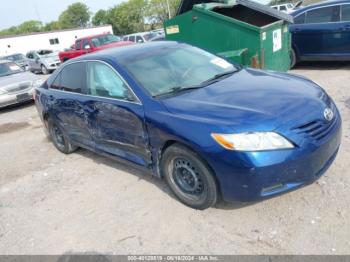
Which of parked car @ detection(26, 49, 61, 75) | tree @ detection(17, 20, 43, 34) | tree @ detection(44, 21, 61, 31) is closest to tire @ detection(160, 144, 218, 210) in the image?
parked car @ detection(26, 49, 61, 75)

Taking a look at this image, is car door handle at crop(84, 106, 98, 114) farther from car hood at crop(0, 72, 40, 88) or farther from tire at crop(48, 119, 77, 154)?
car hood at crop(0, 72, 40, 88)

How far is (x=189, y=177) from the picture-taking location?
338 cm

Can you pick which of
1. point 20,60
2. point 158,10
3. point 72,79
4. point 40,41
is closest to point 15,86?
point 72,79

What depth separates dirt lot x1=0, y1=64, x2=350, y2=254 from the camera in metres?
2.93

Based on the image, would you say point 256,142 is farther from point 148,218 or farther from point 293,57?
point 293,57

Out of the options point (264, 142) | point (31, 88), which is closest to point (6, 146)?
point (31, 88)

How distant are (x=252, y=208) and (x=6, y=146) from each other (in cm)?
534

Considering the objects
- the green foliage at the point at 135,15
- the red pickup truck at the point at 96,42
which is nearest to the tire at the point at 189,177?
the red pickup truck at the point at 96,42

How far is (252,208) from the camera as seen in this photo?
3.34 m

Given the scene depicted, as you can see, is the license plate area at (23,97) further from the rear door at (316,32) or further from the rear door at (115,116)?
the rear door at (316,32)

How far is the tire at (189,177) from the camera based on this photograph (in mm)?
3115

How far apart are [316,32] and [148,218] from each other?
6967 millimetres

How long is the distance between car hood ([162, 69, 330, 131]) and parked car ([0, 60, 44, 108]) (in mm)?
7908

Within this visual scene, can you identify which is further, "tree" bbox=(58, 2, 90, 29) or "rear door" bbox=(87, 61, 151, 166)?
"tree" bbox=(58, 2, 90, 29)
